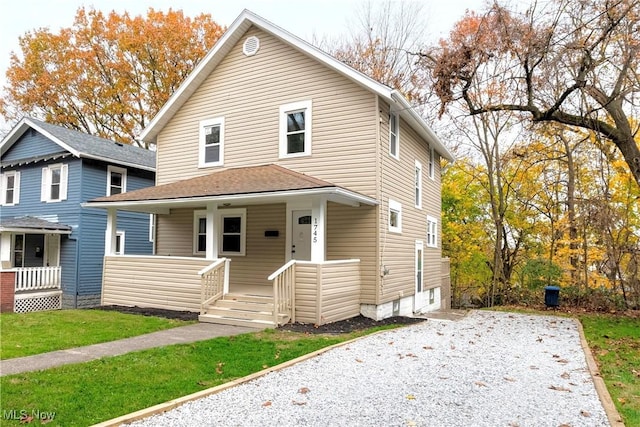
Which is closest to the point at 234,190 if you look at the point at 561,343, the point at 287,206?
the point at 287,206

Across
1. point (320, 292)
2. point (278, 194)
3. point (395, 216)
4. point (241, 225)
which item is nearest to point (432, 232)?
point (395, 216)

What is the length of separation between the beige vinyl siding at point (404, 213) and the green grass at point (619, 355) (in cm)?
460

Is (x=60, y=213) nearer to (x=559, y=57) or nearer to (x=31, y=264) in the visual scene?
(x=31, y=264)

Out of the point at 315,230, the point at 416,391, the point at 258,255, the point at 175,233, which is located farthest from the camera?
the point at 175,233

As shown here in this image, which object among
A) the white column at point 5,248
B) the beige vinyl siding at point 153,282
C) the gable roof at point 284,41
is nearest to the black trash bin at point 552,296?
the gable roof at point 284,41

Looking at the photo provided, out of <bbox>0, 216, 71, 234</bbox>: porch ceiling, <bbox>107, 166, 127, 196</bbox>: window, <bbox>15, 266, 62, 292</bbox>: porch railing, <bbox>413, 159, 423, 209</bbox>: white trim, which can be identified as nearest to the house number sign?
<bbox>413, 159, 423, 209</bbox>: white trim

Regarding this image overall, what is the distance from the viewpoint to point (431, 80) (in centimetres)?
1271

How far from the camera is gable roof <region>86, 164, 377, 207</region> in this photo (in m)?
9.62

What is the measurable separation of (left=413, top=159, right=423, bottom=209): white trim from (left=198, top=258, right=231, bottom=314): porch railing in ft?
22.8

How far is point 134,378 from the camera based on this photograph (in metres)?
5.24

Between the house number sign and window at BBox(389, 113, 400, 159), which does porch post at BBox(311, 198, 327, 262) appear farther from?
window at BBox(389, 113, 400, 159)

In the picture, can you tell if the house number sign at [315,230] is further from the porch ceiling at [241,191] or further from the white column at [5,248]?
the white column at [5,248]

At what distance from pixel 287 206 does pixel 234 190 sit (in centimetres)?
202

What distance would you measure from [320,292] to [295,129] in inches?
194
